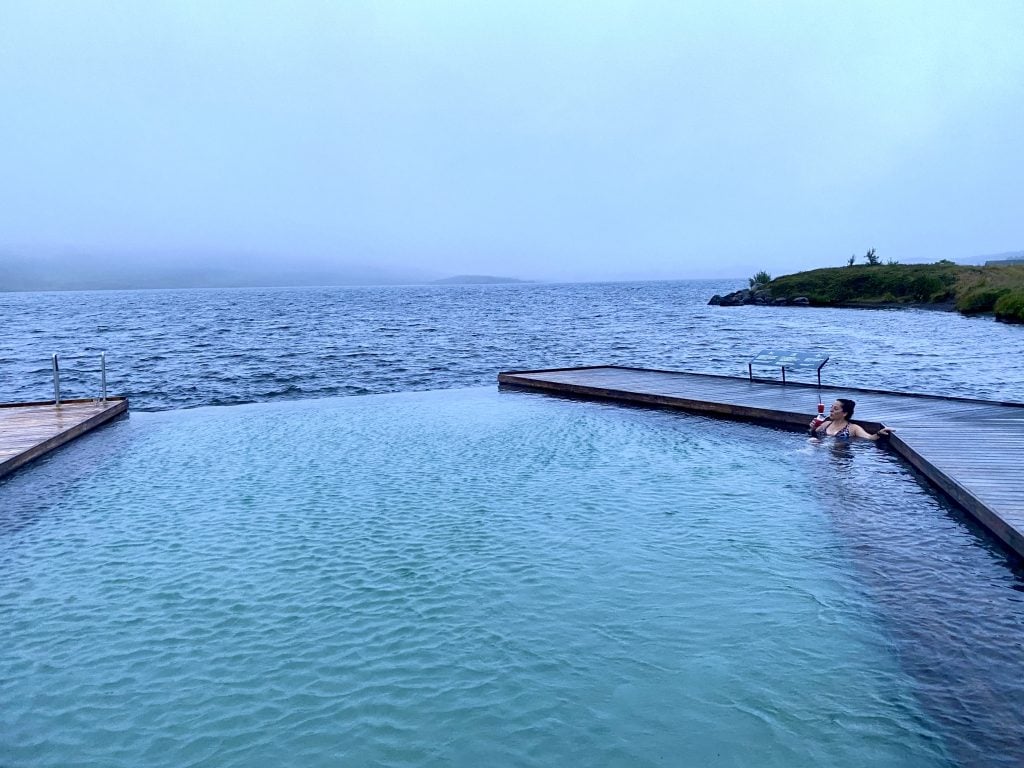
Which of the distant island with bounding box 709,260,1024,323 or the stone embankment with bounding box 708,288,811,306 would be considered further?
the stone embankment with bounding box 708,288,811,306

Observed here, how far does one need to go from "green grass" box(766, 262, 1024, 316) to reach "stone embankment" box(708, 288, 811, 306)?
0.93 metres

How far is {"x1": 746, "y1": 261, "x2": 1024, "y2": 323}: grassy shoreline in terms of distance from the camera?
5734cm

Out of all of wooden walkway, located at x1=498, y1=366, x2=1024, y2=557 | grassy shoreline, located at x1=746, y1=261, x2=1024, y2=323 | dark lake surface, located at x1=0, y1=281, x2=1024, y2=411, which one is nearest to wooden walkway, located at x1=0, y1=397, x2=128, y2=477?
dark lake surface, located at x1=0, y1=281, x2=1024, y2=411

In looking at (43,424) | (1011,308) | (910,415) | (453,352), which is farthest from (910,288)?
(43,424)

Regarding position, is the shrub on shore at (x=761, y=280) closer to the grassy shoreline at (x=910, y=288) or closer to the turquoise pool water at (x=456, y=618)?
the grassy shoreline at (x=910, y=288)

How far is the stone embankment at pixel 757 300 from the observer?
83.1 metres

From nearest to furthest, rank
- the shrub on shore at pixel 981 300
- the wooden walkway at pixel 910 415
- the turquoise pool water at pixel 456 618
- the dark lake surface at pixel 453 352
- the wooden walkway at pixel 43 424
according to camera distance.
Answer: the turquoise pool water at pixel 456 618, the wooden walkway at pixel 910 415, the wooden walkway at pixel 43 424, the dark lake surface at pixel 453 352, the shrub on shore at pixel 981 300

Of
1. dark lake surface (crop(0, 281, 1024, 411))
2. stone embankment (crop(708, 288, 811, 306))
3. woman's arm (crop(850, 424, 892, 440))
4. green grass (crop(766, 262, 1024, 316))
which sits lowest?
dark lake surface (crop(0, 281, 1024, 411))

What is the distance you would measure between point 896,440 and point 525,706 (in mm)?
8682

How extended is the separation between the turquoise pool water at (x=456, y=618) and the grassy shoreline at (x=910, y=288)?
165ft

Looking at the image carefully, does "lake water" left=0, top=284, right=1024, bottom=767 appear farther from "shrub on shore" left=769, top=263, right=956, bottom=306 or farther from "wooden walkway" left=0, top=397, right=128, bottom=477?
"shrub on shore" left=769, top=263, right=956, bottom=306

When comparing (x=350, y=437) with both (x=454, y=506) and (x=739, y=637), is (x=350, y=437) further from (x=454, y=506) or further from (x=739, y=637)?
(x=739, y=637)

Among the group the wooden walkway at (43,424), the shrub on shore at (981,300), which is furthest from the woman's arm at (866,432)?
the shrub on shore at (981,300)

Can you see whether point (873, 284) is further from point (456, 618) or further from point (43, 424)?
point (456, 618)
